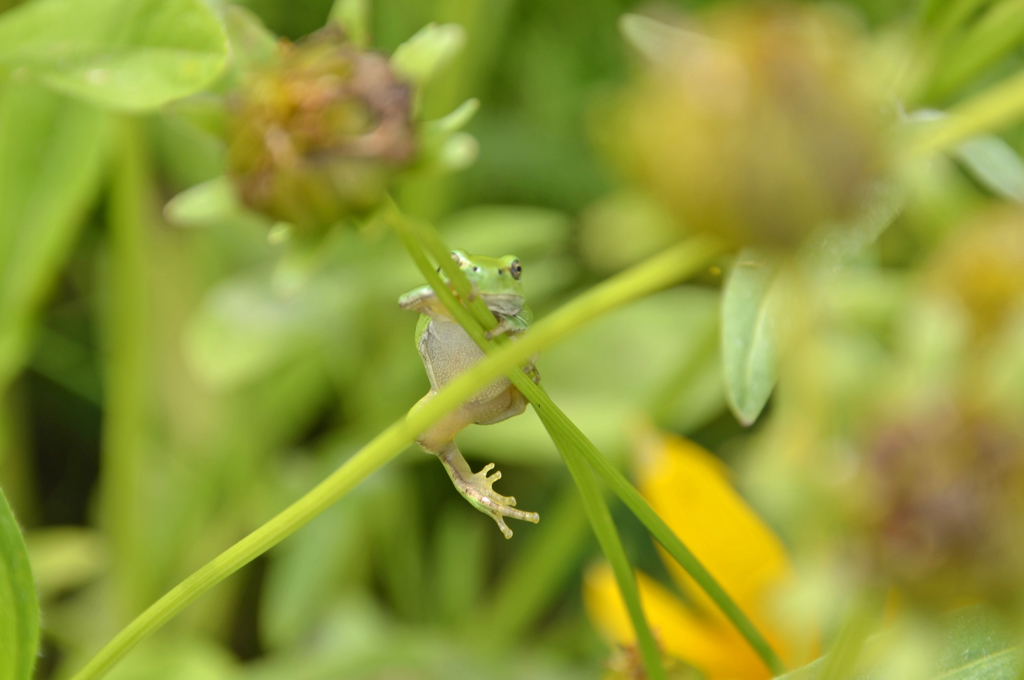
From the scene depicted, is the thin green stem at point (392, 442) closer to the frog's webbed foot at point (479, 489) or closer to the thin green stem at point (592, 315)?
the thin green stem at point (592, 315)

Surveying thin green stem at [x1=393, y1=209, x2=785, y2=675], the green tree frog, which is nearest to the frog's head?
the green tree frog

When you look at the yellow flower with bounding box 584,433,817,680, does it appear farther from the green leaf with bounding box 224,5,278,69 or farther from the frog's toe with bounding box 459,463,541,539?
the green leaf with bounding box 224,5,278,69

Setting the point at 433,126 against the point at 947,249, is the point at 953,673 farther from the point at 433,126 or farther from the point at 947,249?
the point at 433,126

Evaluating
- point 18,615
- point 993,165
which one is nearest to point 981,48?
point 993,165

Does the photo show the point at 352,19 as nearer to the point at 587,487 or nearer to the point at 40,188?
the point at 587,487

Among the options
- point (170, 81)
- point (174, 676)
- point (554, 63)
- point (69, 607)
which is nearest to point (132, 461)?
point (174, 676)
